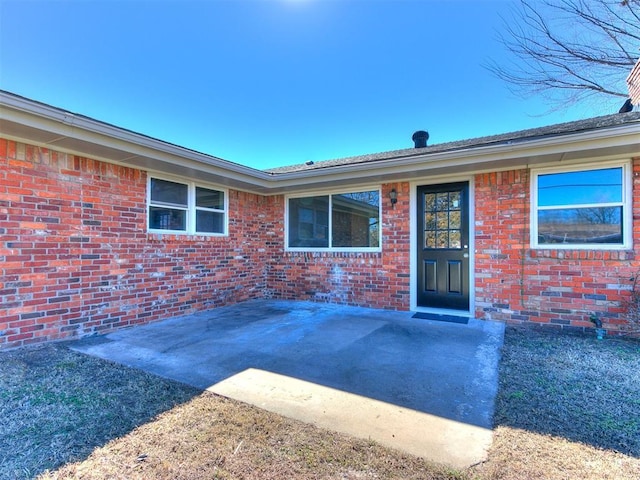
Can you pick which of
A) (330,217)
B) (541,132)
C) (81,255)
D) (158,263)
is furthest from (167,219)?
(541,132)

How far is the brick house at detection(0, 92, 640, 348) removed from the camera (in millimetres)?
3799

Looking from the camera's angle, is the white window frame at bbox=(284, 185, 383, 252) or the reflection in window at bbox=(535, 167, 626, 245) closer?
the reflection in window at bbox=(535, 167, 626, 245)

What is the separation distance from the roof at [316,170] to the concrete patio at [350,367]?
2487 mm

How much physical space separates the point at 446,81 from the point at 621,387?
23.3 ft

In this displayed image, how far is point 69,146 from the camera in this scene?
13.0 feet

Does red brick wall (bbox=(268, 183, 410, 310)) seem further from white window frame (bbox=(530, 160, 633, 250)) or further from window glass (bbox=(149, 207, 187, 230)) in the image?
window glass (bbox=(149, 207, 187, 230))

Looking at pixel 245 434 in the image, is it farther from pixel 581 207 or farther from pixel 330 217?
pixel 581 207

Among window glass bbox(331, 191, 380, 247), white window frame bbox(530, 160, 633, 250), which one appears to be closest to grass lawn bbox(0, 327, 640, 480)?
white window frame bbox(530, 160, 633, 250)

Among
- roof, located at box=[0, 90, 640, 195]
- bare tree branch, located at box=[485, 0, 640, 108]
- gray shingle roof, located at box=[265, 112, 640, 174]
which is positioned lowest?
roof, located at box=[0, 90, 640, 195]

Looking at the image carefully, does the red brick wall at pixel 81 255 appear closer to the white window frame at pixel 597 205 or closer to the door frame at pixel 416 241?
the door frame at pixel 416 241

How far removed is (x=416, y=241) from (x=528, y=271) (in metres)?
1.78

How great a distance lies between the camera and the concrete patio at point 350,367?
2100 millimetres

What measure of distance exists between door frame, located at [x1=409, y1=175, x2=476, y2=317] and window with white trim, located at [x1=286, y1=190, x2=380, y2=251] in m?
0.67

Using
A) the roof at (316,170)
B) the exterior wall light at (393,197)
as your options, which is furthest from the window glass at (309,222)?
the exterior wall light at (393,197)
